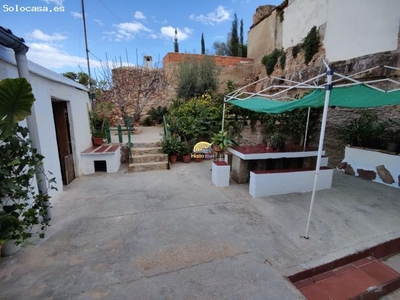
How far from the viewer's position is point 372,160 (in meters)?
4.55

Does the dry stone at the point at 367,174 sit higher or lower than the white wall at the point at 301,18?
lower

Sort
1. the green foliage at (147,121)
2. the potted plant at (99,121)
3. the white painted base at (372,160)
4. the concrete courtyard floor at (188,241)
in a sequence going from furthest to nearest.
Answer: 1. the green foliage at (147,121)
2. the potted plant at (99,121)
3. the white painted base at (372,160)
4. the concrete courtyard floor at (188,241)

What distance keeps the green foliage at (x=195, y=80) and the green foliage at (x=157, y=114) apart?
1308 mm

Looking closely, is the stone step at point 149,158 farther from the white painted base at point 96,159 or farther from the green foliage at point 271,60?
the green foliage at point 271,60

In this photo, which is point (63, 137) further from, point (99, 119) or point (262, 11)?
point (262, 11)

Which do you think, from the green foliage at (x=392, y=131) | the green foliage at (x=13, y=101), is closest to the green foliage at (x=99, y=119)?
the green foliage at (x=13, y=101)

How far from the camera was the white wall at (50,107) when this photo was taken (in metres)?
2.50

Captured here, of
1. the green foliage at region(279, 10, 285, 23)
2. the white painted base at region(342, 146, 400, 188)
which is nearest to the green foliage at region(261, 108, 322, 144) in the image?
the white painted base at region(342, 146, 400, 188)

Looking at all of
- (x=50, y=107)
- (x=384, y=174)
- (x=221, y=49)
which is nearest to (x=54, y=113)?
(x=50, y=107)

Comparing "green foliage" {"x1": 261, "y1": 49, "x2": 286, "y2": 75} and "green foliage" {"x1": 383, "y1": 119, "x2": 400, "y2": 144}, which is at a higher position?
"green foliage" {"x1": 261, "y1": 49, "x2": 286, "y2": 75}

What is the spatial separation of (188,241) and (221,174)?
1.92m

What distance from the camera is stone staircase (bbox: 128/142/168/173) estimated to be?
206 inches

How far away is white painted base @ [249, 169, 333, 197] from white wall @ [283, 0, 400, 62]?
14.9 ft

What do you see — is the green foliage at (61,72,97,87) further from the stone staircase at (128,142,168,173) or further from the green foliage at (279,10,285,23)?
the green foliage at (279,10,285,23)
